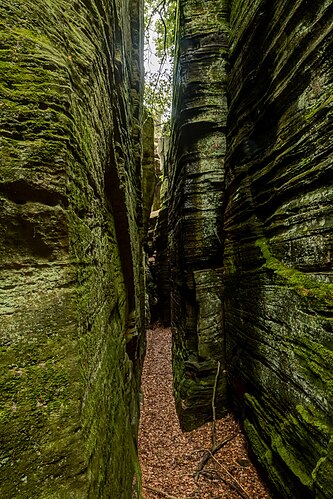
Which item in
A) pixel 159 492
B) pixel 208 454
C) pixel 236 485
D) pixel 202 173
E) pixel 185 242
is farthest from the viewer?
pixel 185 242

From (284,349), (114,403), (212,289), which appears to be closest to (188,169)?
(212,289)

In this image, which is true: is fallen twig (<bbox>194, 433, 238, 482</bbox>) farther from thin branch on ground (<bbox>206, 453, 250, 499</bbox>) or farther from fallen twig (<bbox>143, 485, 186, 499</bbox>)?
fallen twig (<bbox>143, 485, 186, 499</bbox>)

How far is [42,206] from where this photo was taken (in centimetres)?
171

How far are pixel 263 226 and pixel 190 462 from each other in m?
5.26

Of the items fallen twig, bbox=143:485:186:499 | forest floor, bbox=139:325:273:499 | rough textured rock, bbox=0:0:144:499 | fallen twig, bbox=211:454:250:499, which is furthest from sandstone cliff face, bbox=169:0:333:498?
rough textured rock, bbox=0:0:144:499

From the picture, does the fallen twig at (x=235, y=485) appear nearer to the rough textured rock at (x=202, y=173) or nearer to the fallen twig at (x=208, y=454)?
the fallen twig at (x=208, y=454)

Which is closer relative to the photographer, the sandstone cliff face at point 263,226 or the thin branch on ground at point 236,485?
the sandstone cliff face at point 263,226

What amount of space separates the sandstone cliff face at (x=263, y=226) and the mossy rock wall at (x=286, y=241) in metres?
0.02

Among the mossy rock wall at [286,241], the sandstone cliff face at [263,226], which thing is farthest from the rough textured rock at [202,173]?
the mossy rock wall at [286,241]

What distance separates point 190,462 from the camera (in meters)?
6.10

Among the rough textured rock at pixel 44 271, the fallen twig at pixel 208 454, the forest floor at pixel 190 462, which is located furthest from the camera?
the fallen twig at pixel 208 454

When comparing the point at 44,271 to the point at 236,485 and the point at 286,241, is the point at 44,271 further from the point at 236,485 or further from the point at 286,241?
the point at 236,485

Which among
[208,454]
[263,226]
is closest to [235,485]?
[208,454]

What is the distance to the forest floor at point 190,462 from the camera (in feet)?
16.8
